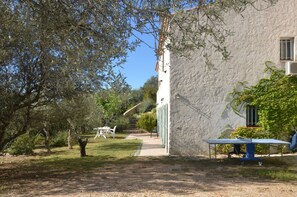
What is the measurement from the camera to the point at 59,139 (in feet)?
81.3

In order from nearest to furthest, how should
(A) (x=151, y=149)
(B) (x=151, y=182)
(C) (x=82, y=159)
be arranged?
(B) (x=151, y=182)
(C) (x=82, y=159)
(A) (x=151, y=149)

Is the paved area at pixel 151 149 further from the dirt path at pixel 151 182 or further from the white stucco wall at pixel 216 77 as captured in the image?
the dirt path at pixel 151 182

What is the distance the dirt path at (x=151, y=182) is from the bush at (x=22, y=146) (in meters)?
5.95

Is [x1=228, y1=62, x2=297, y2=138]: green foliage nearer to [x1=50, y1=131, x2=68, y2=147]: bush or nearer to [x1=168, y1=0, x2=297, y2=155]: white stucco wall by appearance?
[x1=168, y1=0, x2=297, y2=155]: white stucco wall

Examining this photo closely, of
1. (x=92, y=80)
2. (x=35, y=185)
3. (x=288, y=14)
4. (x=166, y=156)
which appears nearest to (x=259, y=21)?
(x=288, y=14)

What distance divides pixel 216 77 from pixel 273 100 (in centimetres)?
264

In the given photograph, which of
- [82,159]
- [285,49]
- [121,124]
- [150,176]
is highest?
[285,49]

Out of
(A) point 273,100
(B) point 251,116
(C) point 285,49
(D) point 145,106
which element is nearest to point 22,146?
(B) point 251,116

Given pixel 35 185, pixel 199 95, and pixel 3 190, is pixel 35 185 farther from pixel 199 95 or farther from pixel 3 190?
pixel 199 95

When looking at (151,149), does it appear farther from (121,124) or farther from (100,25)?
(121,124)

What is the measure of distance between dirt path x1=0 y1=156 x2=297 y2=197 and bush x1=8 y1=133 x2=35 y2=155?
595 cm

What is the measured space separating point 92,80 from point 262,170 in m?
6.30

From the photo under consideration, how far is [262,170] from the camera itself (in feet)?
38.9

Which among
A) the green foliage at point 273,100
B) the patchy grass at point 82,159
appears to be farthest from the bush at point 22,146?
the green foliage at point 273,100
